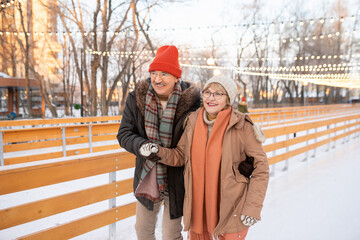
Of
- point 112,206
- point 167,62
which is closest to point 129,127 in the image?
point 167,62

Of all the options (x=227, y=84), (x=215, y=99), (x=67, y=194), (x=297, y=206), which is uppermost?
(x=227, y=84)

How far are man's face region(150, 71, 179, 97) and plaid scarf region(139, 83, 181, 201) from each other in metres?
0.05

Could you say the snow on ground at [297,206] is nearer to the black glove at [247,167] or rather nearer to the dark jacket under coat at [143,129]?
the dark jacket under coat at [143,129]

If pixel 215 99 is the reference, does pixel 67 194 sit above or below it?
below

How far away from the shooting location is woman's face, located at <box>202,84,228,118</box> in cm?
181

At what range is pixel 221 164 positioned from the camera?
1753mm

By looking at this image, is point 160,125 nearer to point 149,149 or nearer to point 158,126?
point 158,126

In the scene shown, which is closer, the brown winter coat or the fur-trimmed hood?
the brown winter coat

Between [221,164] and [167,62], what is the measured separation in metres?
0.80

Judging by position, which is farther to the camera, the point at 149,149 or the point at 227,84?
the point at 227,84

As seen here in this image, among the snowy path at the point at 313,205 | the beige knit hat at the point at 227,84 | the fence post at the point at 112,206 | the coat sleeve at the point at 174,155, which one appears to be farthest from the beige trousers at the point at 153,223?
the snowy path at the point at 313,205

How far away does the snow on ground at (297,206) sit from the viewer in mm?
2971

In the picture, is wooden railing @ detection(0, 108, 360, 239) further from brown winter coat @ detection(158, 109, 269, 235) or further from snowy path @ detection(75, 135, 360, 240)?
brown winter coat @ detection(158, 109, 269, 235)

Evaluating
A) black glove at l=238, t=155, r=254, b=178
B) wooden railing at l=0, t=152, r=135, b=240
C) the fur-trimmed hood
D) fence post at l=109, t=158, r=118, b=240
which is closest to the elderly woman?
black glove at l=238, t=155, r=254, b=178
